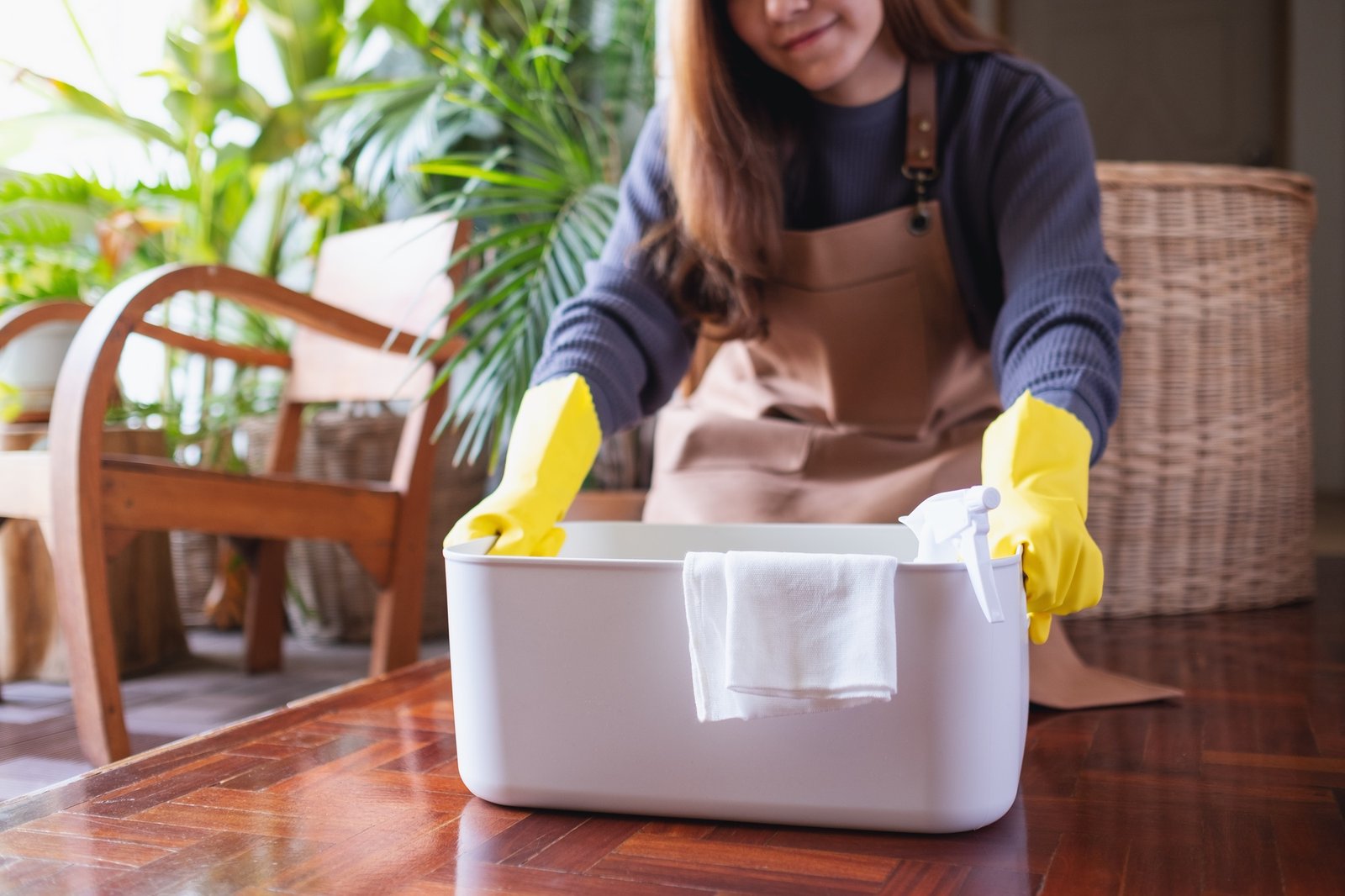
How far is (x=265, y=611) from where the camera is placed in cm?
182

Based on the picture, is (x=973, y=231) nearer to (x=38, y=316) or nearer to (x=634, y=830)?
(x=634, y=830)

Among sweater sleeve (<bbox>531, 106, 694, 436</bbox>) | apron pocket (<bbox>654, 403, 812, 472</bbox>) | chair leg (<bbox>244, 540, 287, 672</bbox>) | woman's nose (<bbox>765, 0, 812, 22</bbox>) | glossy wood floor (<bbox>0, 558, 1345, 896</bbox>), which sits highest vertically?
woman's nose (<bbox>765, 0, 812, 22</bbox>)

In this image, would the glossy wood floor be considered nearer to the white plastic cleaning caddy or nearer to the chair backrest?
the white plastic cleaning caddy

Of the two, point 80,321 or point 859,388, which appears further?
point 80,321

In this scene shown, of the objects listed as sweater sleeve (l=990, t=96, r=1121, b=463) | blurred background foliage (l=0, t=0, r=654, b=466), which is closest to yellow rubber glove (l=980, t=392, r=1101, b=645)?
sweater sleeve (l=990, t=96, r=1121, b=463)

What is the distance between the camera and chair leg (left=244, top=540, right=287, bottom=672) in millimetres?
1800

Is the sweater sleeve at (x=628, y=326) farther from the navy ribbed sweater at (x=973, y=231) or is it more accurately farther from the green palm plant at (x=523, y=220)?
the green palm plant at (x=523, y=220)

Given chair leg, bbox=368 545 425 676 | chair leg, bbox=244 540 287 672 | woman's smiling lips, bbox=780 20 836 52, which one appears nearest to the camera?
woman's smiling lips, bbox=780 20 836 52

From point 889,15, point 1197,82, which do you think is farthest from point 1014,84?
point 1197,82

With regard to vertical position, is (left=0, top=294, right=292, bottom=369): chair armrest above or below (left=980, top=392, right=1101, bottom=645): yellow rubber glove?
above

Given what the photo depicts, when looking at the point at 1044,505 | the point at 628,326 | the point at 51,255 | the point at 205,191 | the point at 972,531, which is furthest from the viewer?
the point at 51,255

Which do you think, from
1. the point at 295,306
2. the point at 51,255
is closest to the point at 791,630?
the point at 295,306

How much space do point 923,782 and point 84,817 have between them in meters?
0.52

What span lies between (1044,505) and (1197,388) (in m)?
1.03
